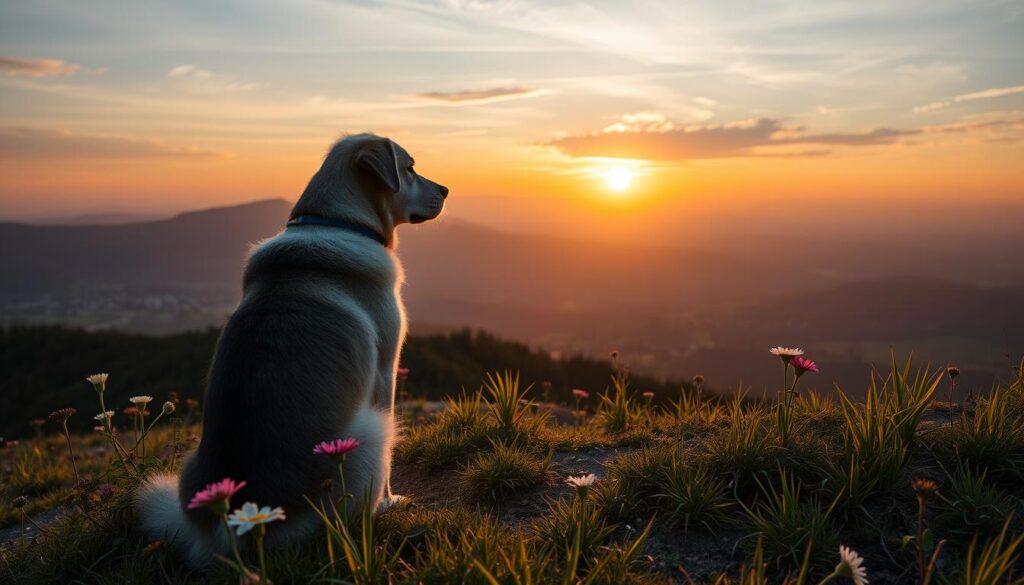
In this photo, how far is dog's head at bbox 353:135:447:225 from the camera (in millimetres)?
4824

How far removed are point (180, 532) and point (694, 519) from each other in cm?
319

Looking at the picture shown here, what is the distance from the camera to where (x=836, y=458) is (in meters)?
4.16

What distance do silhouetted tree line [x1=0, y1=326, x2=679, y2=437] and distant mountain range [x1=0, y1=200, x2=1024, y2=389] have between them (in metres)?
6.89

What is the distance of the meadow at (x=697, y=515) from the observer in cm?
308

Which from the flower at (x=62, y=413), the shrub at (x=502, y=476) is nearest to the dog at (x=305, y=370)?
the shrub at (x=502, y=476)

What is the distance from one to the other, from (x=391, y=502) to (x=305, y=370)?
1.34 metres

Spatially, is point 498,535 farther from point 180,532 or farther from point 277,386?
point 180,532

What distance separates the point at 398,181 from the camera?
491 centimetres

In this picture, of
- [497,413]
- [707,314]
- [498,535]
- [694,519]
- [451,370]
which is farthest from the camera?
[707,314]

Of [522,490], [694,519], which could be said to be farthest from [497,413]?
[694,519]

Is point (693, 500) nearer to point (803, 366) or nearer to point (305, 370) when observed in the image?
point (803, 366)

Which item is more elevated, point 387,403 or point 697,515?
point 387,403

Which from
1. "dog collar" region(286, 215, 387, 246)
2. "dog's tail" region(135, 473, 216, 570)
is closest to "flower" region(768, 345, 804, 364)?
"dog collar" region(286, 215, 387, 246)

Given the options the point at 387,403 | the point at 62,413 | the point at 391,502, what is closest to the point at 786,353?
the point at 387,403
